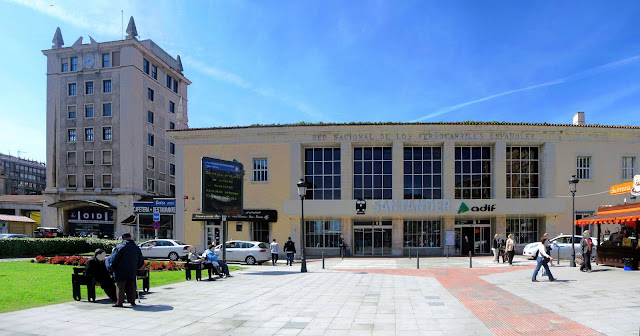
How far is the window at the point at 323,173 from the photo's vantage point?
101 feet

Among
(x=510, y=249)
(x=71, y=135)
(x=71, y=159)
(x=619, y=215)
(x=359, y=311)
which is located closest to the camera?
(x=359, y=311)

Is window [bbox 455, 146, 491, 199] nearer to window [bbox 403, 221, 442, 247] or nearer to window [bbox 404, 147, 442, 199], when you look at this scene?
window [bbox 404, 147, 442, 199]

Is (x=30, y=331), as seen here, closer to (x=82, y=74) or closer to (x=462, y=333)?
(x=462, y=333)

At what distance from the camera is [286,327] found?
310 inches

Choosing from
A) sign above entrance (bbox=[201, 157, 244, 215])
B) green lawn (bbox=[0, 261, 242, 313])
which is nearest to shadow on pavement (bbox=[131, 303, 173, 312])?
green lawn (bbox=[0, 261, 242, 313])

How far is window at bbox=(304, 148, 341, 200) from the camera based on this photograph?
3088 cm

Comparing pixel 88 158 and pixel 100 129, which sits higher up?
pixel 100 129

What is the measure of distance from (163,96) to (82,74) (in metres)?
9.33

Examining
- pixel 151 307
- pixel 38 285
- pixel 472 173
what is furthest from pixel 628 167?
pixel 38 285

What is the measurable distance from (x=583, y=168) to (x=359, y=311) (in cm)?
2786

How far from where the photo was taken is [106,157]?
46.8 metres

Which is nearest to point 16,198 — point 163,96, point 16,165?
point 163,96

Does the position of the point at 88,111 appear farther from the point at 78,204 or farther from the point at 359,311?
the point at 359,311

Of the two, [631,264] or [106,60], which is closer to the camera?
[631,264]
